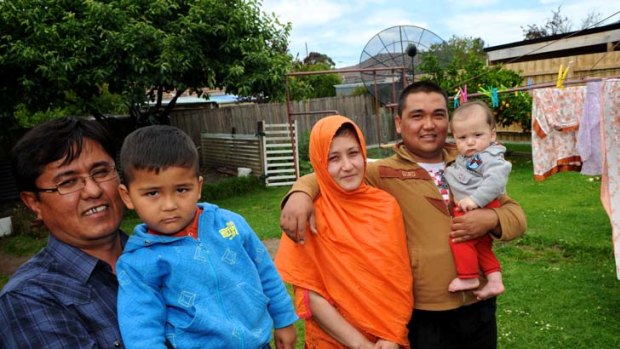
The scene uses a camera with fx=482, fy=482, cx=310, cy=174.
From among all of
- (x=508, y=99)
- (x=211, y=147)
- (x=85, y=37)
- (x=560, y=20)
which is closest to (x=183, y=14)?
(x=85, y=37)

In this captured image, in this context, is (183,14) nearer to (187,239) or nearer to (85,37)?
(85,37)

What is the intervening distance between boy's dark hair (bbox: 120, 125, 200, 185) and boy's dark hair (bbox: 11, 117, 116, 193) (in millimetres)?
149

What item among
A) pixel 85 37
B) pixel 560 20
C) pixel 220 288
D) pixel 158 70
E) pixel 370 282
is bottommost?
pixel 370 282

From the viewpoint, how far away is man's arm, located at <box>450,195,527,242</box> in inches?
76.0

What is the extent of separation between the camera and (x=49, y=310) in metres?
1.30

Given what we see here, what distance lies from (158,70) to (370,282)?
22.8ft

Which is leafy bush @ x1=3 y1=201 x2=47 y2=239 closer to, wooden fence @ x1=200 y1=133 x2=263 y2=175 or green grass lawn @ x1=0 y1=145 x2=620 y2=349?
green grass lawn @ x1=0 y1=145 x2=620 y2=349

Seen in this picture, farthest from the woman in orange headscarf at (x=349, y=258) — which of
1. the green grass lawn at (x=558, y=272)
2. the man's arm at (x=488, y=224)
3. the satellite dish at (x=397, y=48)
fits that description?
the satellite dish at (x=397, y=48)

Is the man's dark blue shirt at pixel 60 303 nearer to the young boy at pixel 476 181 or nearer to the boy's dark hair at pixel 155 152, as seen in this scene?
the boy's dark hair at pixel 155 152

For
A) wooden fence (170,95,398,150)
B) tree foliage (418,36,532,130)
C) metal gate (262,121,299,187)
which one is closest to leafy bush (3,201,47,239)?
metal gate (262,121,299,187)

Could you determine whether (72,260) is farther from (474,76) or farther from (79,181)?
(474,76)

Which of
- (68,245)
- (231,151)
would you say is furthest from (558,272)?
(231,151)

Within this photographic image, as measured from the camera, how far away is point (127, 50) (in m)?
7.68

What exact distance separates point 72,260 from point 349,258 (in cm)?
100
